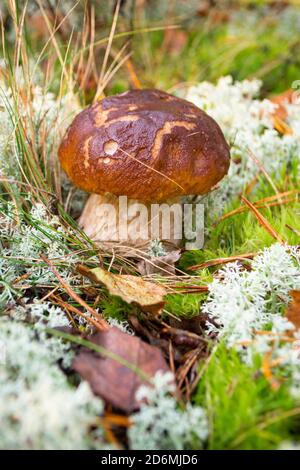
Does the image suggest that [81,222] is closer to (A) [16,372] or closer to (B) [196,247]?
(B) [196,247]

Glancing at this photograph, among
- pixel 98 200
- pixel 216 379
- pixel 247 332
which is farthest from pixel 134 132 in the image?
pixel 216 379

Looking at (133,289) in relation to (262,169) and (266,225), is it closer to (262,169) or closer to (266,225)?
(266,225)

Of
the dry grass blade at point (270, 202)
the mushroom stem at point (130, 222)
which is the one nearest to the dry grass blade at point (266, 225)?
Answer: the dry grass blade at point (270, 202)

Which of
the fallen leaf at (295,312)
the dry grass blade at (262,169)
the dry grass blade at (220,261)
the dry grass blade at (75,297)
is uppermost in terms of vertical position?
the dry grass blade at (262,169)

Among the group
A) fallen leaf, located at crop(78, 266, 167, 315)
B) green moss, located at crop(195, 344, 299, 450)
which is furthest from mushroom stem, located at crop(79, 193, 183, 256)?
green moss, located at crop(195, 344, 299, 450)

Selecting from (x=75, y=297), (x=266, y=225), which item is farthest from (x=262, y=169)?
(x=75, y=297)

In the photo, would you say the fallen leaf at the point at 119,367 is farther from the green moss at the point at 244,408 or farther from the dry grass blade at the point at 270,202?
the dry grass blade at the point at 270,202
